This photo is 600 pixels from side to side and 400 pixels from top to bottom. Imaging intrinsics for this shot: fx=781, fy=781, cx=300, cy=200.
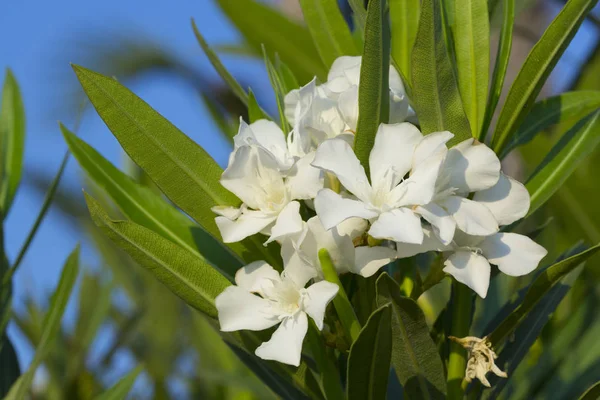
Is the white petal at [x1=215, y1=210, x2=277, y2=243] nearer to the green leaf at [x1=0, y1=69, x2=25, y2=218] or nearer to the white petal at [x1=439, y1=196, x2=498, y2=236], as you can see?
the white petal at [x1=439, y1=196, x2=498, y2=236]

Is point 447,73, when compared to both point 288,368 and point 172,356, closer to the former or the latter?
point 288,368

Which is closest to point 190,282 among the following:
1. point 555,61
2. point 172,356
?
Result: point 555,61

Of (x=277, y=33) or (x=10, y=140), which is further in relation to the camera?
(x=277, y=33)

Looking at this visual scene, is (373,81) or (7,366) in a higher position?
(373,81)

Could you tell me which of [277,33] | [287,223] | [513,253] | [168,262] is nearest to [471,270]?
[513,253]

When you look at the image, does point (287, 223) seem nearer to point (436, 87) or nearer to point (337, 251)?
point (337, 251)

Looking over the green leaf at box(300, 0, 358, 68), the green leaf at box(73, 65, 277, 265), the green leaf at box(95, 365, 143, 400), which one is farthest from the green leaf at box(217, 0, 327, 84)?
the green leaf at box(73, 65, 277, 265)
